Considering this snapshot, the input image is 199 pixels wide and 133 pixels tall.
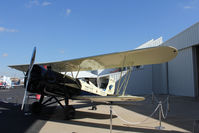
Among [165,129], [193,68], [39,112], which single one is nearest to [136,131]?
[165,129]

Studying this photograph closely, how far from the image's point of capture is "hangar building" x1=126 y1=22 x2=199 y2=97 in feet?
51.4

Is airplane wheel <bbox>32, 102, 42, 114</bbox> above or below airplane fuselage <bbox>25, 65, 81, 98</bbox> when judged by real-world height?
below

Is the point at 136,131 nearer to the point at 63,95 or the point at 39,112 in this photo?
the point at 63,95

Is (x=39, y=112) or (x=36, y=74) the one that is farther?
(x=39, y=112)

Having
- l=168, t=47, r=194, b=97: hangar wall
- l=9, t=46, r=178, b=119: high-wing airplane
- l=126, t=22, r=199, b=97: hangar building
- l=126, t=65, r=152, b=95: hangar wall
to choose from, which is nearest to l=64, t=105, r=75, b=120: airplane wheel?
l=9, t=46, r=178, b=119: high-wing airplane

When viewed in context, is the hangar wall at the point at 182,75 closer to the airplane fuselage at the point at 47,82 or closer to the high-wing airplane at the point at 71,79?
the high-wing airplane at the point at 71,79

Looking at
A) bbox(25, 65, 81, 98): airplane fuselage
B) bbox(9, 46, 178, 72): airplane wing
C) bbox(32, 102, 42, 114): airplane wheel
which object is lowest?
bbox(32, 102, 42, 114): airplane wheel

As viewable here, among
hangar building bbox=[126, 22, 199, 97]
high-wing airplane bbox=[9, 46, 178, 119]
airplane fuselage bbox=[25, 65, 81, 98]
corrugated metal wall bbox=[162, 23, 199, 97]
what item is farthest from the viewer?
hangar building bbox=[126, 22, 199, 97]

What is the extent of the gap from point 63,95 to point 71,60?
4.91 ft

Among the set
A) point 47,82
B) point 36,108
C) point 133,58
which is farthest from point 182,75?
point 47,82

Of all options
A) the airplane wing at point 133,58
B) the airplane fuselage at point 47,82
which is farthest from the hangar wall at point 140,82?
the airplane fuselage at point 47,82

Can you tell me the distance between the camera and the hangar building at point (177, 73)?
15.7 m

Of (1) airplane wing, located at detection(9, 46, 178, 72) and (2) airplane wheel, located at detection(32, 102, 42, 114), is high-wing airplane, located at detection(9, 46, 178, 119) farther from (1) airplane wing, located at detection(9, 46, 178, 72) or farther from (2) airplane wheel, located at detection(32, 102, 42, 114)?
(2) airplane wheel, located at detection(32, 102, 42, 114)

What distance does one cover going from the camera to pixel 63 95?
6887mm
